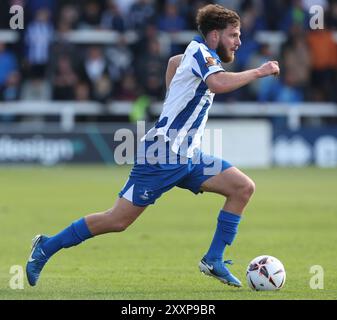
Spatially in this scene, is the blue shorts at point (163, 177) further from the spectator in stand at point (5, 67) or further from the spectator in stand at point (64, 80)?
the spectator in stand at point (5, 67)

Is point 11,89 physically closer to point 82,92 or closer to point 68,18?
point 82,92

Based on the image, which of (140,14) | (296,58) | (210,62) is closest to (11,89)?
(140,14)

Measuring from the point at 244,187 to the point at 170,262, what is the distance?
1.86 meters

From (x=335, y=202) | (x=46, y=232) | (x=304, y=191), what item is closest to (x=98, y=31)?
(x=304, y=191)

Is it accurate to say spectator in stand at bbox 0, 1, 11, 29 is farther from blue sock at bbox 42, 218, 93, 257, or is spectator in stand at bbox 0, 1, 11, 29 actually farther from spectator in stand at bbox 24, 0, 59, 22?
blue sock at bbox 42, 218, 93, 257

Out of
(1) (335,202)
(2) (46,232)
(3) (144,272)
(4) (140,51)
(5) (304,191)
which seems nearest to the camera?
(3) (144,272)

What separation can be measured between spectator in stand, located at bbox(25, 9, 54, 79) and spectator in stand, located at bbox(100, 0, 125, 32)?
4.86 feet

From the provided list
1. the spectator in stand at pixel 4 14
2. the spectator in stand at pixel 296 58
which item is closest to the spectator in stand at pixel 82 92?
the spectator in stand at pixel 4 14

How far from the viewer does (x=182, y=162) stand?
8367 mm

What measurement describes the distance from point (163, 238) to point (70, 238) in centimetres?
385

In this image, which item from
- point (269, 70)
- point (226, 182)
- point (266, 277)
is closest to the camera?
point (269, 70)

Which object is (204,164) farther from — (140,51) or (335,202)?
(140,51)

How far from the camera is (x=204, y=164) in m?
8.46

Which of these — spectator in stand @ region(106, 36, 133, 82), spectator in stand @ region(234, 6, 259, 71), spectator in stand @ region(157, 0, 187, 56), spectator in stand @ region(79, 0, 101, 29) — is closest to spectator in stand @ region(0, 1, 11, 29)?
spectator in stand @ region(79, 0, 101, 29)
